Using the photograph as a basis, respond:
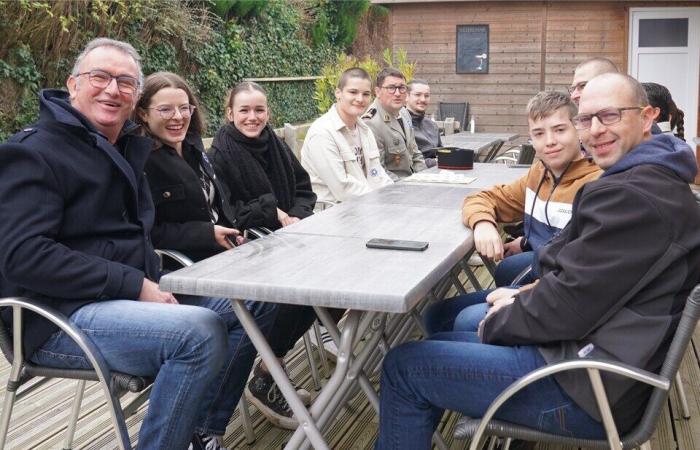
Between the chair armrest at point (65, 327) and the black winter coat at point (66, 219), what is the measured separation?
2.9 inches

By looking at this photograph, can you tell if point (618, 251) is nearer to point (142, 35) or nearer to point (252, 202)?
point (252, 202)

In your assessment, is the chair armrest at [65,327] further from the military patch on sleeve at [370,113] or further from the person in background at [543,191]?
the military patch on sleeve at [370,113]

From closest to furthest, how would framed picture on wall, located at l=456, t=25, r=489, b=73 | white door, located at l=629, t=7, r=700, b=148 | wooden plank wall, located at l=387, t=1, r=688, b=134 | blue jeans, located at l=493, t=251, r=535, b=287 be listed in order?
blue jeans, located at l=493, t=251, r=535, b=287, white door, located at l=629, t=7, r=700, b=148, wooden plank wall, located at l=387, t=1, r=688, b=134, framed picture on wall, located at l=456, t=25, r=489, b=73

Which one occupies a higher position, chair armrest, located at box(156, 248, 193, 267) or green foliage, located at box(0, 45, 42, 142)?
green foliage, located at box(0, 45, 42, 142)

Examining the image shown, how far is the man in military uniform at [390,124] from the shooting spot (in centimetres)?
571

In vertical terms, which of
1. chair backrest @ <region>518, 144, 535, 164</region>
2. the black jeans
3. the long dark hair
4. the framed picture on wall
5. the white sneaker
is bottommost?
the white sneaker

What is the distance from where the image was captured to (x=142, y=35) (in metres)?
9.38

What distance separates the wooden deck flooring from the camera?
3055 mm

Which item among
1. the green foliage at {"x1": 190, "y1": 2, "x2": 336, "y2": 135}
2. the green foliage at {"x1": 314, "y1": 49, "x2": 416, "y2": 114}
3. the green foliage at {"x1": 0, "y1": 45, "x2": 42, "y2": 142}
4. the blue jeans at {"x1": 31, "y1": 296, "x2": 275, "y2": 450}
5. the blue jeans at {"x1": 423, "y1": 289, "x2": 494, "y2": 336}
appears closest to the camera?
the blue jeans at {"x1": 31, "y1": 296, "x2": 275, "y2": 450}

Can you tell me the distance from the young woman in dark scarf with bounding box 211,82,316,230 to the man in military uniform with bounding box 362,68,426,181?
1813 millimetres

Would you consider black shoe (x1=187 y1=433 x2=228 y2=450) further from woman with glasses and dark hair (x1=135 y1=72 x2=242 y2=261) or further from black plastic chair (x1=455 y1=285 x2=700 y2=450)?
black plastic chair (x1=455 y1=285 x2=700 y2=450)

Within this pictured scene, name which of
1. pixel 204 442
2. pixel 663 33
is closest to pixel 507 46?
pixel 663 33

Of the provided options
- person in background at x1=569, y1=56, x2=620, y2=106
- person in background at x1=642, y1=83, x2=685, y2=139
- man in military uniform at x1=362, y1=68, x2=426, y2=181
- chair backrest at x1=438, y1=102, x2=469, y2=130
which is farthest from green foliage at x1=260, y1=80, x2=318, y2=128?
person in background at x1=642, y1=83, x2=685, y2=139

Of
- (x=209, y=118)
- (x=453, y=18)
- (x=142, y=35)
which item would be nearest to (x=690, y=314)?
(x=142, y=35)
